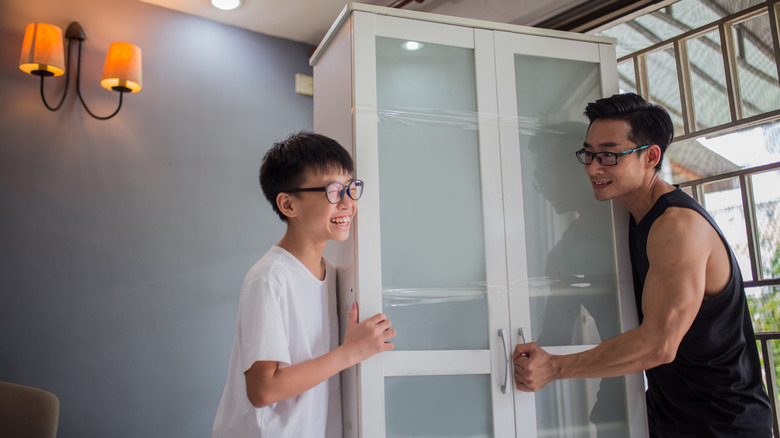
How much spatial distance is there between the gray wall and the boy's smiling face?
1579 mm

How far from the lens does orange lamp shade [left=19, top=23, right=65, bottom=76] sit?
2.45 metres

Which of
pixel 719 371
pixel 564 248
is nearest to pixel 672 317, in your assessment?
pixel 719 371

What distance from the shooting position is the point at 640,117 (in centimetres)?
162

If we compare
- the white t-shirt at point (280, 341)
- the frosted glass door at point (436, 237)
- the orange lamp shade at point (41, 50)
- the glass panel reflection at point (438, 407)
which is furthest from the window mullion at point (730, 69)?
the orange lamp shade at point (41, 50)

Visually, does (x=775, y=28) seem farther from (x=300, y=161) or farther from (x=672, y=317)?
(x=300, y=161)

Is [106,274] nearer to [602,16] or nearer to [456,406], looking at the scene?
[456,406]

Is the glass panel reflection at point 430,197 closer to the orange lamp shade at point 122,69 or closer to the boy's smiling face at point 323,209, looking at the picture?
the boy's smiling face at point 323,209

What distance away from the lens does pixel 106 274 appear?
2648mm

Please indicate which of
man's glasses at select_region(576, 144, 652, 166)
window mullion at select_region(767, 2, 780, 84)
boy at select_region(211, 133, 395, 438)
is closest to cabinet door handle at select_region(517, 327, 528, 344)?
boy at select_region(211, 133, 395, 438)

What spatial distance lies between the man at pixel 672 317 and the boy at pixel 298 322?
1.65ft

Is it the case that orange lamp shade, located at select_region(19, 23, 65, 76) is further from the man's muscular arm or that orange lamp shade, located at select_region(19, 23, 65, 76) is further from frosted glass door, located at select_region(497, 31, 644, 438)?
the man's muscular arm

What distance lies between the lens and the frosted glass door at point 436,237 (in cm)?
152

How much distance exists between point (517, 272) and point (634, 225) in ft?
1.35

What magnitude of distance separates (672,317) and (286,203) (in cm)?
99
